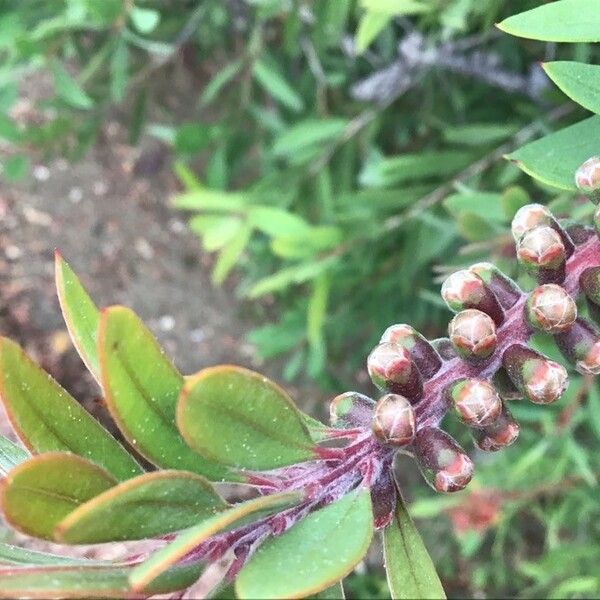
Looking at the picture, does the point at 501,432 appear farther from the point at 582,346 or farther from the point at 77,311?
the point at 77,311

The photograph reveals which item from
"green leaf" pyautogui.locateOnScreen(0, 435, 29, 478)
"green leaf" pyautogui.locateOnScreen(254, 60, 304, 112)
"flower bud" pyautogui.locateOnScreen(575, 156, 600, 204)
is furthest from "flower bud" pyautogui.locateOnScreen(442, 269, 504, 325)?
"green leaf" pyautogui.locateOnScreen(254, 60, 304, 112)

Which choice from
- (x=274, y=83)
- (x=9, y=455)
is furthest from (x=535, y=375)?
(x=274, y=83)

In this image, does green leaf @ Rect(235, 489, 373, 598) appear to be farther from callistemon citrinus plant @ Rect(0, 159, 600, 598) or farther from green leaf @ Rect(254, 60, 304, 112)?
green leaf @ Rect(254, 60, 304, 112)

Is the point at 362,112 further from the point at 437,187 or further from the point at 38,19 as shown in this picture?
the point at 38,19

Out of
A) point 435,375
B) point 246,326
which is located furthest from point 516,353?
point 246,326

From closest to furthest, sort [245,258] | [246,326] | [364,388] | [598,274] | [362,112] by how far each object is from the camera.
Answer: [598,274], [362,112], [245,258], [364,388], [246,326]

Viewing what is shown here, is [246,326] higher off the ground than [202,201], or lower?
lower

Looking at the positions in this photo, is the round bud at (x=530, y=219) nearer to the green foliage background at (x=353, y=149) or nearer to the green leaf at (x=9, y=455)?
the green leaf at (x=9, y=455)
